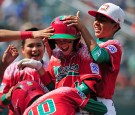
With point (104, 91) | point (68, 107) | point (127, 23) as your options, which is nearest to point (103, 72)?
point (104, 91)

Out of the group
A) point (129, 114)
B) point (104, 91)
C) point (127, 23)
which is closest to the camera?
point (104, 91)

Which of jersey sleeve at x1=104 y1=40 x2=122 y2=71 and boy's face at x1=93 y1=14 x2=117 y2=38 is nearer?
jersey sleeve at x1=104 y1=40 x2=122 y2=71

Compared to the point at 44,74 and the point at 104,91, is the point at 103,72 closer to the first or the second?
the point at 104,91

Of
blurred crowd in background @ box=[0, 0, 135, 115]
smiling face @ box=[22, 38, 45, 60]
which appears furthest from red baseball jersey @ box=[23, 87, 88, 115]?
blurred crowd in background @ box=[0, 0, 135, 115]

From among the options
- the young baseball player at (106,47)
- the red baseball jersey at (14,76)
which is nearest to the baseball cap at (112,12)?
the young baseball player at (106,47)

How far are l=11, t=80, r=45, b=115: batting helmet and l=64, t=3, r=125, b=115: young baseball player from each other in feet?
1.61

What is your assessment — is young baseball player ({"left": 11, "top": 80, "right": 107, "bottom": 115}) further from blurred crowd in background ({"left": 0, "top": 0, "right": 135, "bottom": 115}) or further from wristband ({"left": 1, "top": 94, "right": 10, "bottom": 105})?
blurred crowd in background ({"left": 0, "top": 0, "right": 135, "bottom": 115})

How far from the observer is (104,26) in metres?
4.40

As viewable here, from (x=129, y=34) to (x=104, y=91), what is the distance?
4.85 metres

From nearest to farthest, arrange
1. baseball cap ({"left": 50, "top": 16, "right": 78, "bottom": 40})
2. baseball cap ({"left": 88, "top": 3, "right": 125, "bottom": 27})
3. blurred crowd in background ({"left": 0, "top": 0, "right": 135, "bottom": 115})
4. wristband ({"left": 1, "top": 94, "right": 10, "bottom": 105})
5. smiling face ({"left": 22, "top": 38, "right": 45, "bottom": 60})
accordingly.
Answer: baseball cap ({"left": 50, "top": 16, "right": 78, "bottom": 40})
baseball cap ({"left": 88, "top": 3, "right": 125, "bottom": 27})
wristband ({"left": 1, "top": 94, "right": 10, "bottom": 105})
smiling face ({"left": 22, "top": 38, "right": 45, "bottom": 60})
blurred crowd in background ({"left": 0, "top": 0, "right": 135, "bottom": 115})

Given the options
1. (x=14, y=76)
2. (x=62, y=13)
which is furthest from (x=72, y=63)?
(x=62, y=13)

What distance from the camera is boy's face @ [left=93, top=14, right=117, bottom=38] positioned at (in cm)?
441

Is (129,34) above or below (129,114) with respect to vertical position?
above

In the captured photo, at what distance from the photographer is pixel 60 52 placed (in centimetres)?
440
